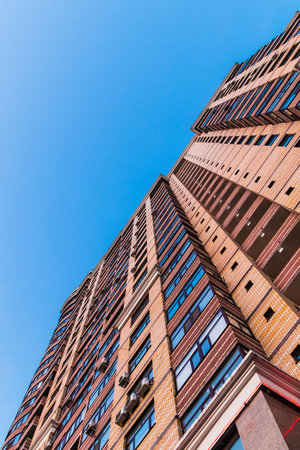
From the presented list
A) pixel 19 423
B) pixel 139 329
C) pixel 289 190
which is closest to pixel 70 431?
pixel 139 329

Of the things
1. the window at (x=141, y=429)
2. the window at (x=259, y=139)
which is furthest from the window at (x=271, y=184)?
the window at (x=141, y=429)

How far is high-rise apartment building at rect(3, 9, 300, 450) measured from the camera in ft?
36.3

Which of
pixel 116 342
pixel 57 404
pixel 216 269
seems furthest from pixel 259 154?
pixel 57 404

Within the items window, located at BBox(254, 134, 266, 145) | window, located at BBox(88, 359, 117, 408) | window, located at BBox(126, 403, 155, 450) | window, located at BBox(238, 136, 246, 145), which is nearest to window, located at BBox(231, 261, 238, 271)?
window, located at BBox(126, 403, 155, 450)

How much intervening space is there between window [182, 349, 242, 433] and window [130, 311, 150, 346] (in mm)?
9735

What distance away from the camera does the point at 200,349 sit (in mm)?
16172

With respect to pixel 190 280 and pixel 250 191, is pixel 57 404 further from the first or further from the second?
pixel 250 191

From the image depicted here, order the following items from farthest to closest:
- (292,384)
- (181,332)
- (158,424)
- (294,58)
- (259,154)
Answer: (294,58) < (259,154) < (181,332) < (158,424) < (292,384)

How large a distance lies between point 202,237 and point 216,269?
7.74 metres

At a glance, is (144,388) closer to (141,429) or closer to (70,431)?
Answer: (141,429)

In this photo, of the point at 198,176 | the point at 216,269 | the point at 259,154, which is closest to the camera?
the point at 216,269

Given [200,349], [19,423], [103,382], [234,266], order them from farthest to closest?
[19,423] < [103,382] < [234,266] < [200,349]

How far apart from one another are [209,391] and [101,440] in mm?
9195

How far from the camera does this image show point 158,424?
15.2 m
